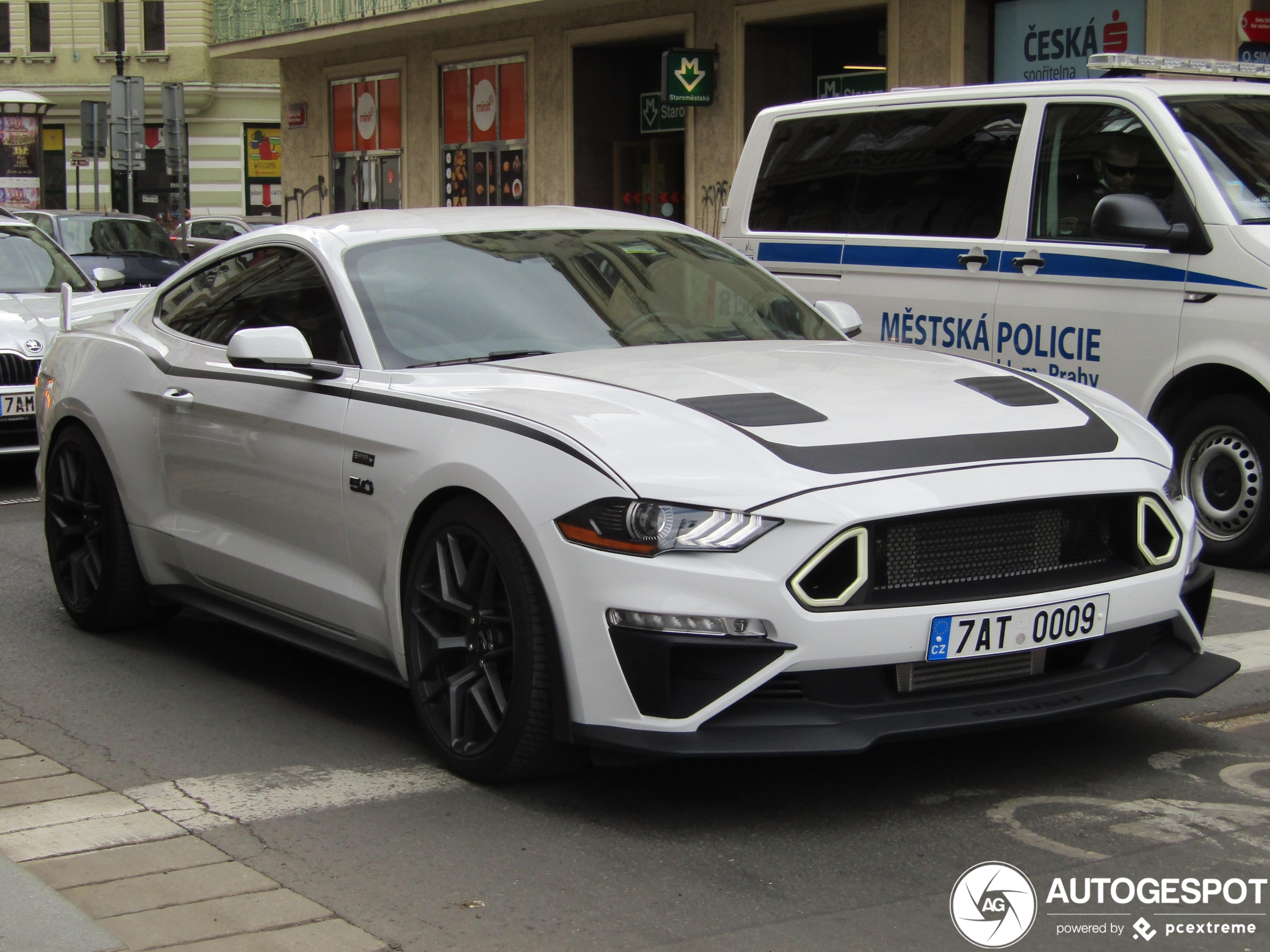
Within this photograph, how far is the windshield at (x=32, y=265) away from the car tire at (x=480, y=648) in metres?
7.96

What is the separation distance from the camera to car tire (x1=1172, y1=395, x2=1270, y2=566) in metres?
7.59

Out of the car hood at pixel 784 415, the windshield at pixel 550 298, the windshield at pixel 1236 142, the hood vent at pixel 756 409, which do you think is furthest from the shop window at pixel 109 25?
the hood vent at pixel 756 409

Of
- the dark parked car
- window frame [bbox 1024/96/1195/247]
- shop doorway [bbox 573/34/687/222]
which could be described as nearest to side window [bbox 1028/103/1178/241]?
window frame [bbox 1024/96/1195/247]

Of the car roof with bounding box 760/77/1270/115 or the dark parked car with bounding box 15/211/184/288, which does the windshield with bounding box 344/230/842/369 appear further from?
the dark parked car with bounding box 15/211/184/288

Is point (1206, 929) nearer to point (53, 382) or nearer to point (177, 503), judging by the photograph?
point (177, 503)

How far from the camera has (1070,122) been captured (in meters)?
8.34

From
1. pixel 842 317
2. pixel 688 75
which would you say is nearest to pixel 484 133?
pixel 688 75

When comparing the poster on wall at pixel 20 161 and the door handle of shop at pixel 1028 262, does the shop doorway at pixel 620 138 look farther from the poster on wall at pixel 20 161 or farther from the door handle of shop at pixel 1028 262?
the poster on wall at pixel 20 161

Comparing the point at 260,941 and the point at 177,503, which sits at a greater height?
the point at 177,503

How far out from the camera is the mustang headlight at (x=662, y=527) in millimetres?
3959

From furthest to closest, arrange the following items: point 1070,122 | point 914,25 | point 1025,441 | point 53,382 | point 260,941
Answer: point 914,25, point 1070,122, point 53,382, point 1025,441, point 260,941

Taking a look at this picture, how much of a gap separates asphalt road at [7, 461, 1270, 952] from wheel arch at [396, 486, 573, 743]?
282 millimetres

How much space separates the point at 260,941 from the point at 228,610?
7.90ft

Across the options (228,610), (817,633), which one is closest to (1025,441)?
(817,633)
